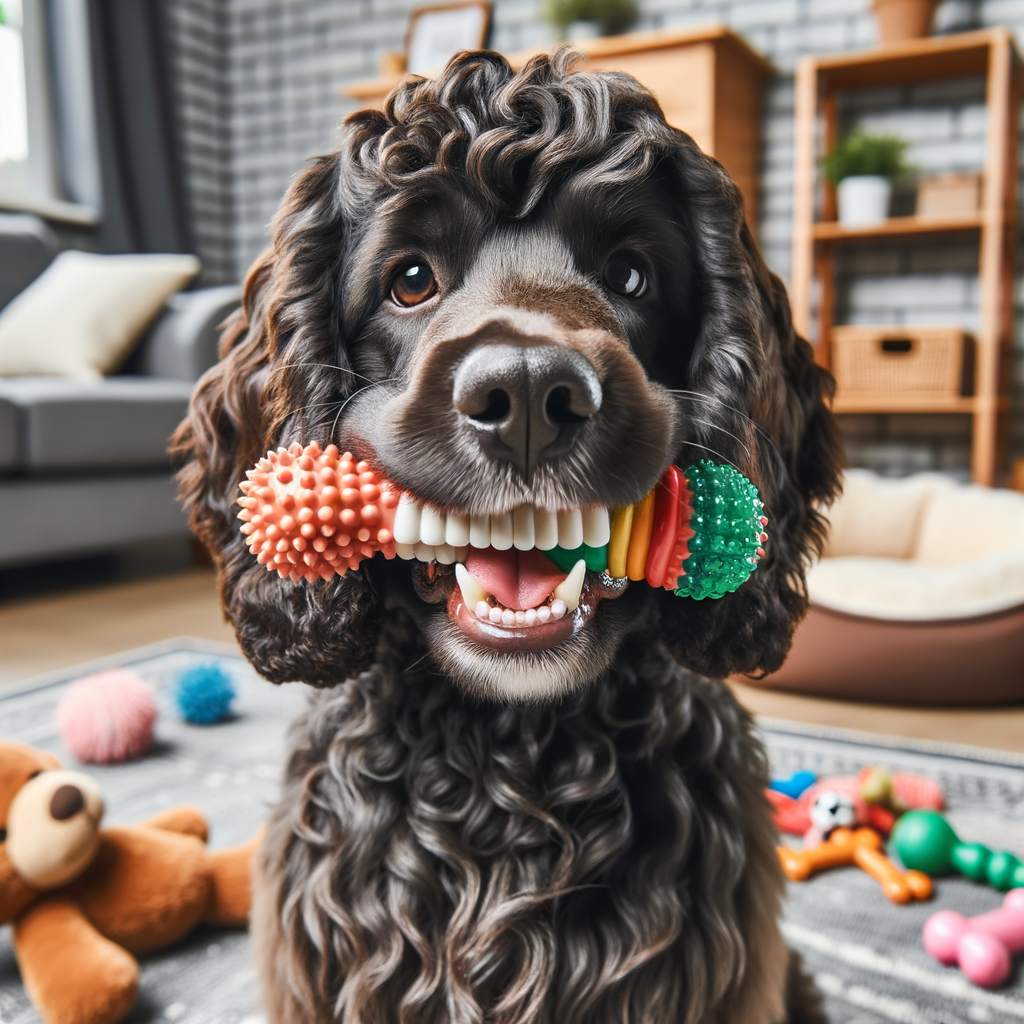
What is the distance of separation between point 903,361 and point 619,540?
11.7 ft

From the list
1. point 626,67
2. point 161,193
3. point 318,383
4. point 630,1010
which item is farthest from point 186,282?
point 630,1010

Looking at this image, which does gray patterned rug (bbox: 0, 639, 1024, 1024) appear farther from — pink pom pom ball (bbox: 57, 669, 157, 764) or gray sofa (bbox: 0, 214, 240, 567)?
gray sofa (bbox: 0, 214, 240, 567)

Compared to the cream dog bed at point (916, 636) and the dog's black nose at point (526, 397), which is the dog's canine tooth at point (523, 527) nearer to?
the dog's black nose at point (526, 397)

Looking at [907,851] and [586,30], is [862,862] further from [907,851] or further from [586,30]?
[586,30]

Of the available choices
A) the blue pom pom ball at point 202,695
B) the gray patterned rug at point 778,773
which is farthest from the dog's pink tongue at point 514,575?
the blue pom pom ball at point 202,695

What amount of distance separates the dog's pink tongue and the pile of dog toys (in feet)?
1.93

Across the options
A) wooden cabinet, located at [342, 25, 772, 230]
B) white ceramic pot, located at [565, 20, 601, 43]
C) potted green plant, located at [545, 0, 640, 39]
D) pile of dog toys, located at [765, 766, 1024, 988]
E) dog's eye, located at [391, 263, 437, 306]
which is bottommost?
pile of dog toys, located at [765, 766, 1024, 988]

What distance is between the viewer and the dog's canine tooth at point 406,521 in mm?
880

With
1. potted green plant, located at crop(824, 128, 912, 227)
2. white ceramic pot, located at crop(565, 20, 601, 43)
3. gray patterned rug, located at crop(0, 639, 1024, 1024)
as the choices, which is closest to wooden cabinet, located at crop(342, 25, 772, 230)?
white ceramic pot, located at crop(565, 20, 601, 43)

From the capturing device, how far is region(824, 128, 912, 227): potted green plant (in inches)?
163

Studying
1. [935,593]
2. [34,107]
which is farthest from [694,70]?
[34,107]

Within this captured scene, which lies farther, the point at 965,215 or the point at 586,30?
the point at 586,30

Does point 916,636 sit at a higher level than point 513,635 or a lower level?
lower

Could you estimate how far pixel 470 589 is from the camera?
36.9 inches
